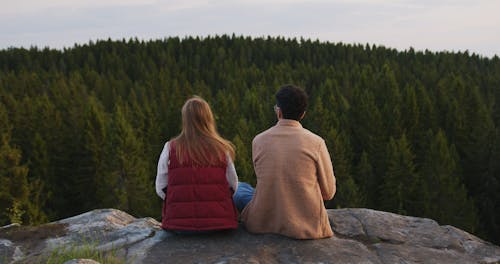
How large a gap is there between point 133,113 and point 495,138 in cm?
3479

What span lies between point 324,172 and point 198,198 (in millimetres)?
1499

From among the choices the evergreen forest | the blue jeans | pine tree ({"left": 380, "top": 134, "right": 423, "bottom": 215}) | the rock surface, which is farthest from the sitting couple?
pine tree ({"left": 380, "top": 134, "right": 423, "bottom": 215})

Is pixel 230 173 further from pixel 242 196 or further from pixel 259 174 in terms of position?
pixel 242 196

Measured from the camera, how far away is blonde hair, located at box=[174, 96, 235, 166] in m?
6.89

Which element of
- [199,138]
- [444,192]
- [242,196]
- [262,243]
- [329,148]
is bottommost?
[444,192]

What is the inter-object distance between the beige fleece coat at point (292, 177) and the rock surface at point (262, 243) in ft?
0.98

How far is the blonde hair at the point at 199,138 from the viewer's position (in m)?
6.89

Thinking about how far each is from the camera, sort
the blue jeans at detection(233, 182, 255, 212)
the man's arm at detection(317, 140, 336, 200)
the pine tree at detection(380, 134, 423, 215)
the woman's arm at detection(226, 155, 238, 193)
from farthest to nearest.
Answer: the pine tree at detection(380, 134, 423, 215) < the blue jeans at detection(233, 182, 255, 212) < the woman's arm at detection(226, 155, 238, 193) < the man's arm at detection(317, 140, 336, 200)

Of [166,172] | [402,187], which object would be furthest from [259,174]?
[402,187]

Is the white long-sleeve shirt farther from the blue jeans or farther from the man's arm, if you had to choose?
the man's arm

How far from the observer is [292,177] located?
275 inches

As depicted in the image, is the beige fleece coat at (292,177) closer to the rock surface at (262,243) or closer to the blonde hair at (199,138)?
the rock surface at (262,243)

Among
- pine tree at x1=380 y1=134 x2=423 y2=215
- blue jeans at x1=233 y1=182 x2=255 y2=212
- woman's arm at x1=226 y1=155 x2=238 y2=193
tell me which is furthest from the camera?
pine tree at x1=380 y1=134 x2=423 y2=215

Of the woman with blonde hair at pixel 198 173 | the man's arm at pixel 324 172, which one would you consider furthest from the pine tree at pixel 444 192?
the woman with blonde hair at pixel 198 173
